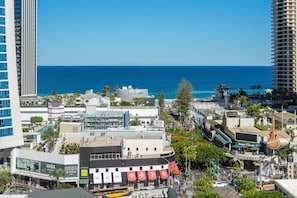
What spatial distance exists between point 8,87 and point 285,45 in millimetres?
112272

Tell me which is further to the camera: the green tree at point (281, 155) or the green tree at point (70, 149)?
the green tree at point (281, 155)

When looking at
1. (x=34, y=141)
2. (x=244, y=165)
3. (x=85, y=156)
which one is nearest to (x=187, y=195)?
(x=85, y=156)

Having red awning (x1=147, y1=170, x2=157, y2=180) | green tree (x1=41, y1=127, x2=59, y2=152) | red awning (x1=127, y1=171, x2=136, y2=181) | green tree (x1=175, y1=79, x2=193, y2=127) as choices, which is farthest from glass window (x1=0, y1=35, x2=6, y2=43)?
green tree (x1=175, y1=79, x2=193, y2=127)

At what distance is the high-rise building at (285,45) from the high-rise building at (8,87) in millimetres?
105283

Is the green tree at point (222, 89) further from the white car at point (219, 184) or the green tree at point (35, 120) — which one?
the white car at point (219, 184)

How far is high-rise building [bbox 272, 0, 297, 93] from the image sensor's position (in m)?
Answer: 160

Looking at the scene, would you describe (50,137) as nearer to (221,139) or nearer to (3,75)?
(3,75)

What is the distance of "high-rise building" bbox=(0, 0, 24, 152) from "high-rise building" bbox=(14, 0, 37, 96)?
92745mm

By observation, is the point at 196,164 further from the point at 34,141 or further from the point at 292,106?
the point at 292,106

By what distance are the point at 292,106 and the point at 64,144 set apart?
278 feet

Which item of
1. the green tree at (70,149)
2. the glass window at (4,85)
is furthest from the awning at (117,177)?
the glass window at (4,85)

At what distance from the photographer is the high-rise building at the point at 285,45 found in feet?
525

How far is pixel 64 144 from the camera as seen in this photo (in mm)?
67312

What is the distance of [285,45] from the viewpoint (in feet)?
534
